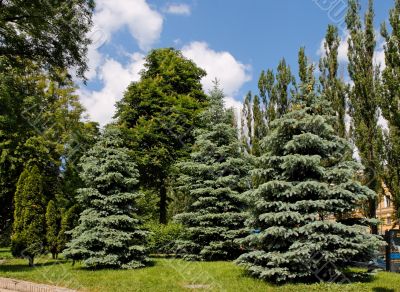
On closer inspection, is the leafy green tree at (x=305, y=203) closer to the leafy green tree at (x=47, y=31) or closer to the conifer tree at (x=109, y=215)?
the conifer tree at (x=109, y=215)

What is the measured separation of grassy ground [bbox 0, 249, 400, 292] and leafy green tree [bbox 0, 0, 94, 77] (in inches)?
333

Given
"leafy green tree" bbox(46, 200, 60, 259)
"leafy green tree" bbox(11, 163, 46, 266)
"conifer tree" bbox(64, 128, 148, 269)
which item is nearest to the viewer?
"conifer tree" bbox(64, 128, 148, 269)

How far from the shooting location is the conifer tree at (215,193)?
16.2m

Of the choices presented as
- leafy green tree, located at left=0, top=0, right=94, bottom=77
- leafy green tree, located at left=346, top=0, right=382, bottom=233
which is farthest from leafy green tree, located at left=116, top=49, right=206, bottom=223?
leafy green tree, located at left=346, top=0, right=382, bottom=233

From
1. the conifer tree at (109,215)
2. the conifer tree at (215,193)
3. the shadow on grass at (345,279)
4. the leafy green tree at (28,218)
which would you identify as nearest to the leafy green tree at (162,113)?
the conifer tree at (215,193)

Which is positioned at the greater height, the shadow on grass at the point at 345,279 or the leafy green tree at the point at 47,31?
the leafy green tree at the point at 47,31

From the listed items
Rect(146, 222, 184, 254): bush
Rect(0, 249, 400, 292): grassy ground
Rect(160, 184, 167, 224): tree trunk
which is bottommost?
Rect(0, 249, 400, 292): grassy ground

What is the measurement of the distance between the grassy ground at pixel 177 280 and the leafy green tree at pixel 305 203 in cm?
52

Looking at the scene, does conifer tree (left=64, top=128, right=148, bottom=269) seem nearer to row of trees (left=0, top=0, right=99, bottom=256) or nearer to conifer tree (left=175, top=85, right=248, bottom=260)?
conifer tree (left=175, top=85, right=248, bottom=260)

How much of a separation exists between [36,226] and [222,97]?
33.2ft

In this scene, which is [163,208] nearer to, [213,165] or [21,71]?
[213,165]

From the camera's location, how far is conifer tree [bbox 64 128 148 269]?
14.2 metres

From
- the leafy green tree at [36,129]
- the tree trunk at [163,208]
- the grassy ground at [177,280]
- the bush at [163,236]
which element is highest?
the leafy green tree at [36,129]

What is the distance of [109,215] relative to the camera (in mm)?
14961
